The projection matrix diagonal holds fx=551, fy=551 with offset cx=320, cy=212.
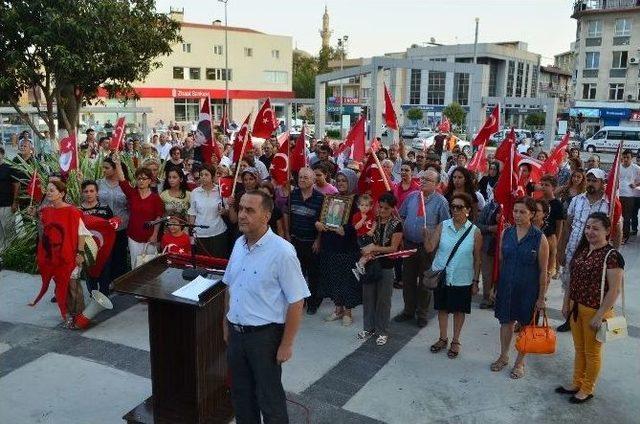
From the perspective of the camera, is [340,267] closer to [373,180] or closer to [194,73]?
[373,180]

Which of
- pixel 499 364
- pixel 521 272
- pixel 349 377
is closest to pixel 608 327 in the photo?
pixel 521 272

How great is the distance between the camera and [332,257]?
5957 millimetres

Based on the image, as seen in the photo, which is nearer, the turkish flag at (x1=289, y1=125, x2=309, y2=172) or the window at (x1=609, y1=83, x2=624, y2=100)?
the turkish flag at (x1=289, y1=125, x2=309, y2=172)

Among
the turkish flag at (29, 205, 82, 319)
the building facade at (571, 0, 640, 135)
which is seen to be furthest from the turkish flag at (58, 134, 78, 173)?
the building facade at (571, 0, 640, 135)

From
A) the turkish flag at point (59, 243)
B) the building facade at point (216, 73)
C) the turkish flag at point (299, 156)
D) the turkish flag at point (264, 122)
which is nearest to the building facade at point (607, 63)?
the building facade at point (216, 73)

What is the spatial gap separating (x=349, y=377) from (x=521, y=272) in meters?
1.71

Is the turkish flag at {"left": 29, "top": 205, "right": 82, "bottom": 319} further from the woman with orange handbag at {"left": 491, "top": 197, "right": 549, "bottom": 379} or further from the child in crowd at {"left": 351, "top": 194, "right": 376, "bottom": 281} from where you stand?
the woman with orange handbag at {"left": 491, "top": 197, "right": 549, "bottom": 379}

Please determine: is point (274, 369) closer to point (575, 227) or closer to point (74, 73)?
point (575, 227)

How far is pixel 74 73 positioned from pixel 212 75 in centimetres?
4186

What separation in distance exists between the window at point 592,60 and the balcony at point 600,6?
3734mm

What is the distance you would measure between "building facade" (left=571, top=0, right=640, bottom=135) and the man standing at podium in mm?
52156

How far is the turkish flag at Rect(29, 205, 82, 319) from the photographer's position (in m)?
5.56

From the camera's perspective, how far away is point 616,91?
49938mm

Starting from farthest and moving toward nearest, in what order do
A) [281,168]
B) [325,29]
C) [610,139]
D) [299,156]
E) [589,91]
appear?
[325,29]
[589,91]
[610,139]
[299,156]
[281,168]
